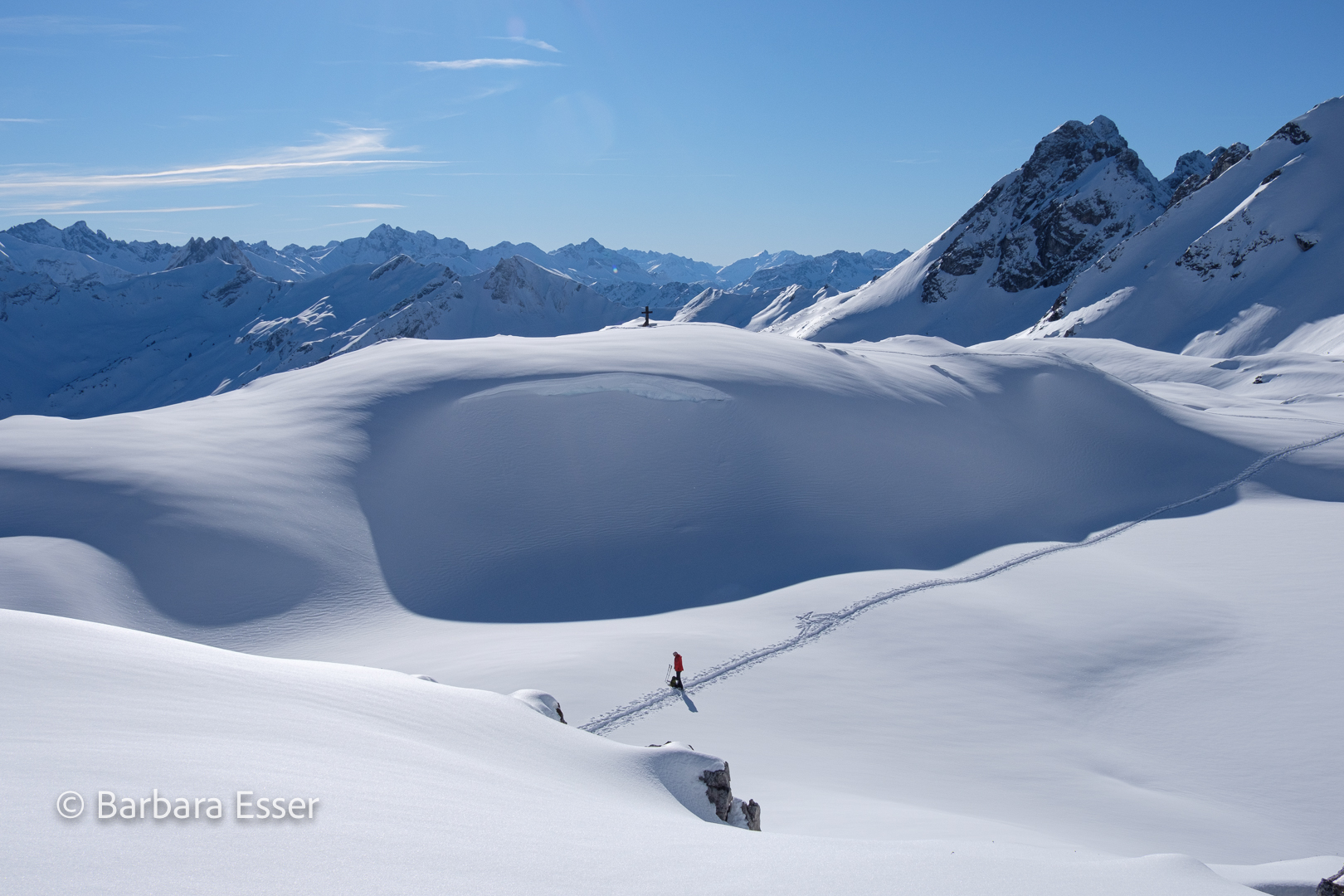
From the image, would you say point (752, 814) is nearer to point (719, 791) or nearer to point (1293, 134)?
point (719, 791)

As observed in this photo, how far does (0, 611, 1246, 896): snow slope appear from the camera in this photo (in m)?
4.75

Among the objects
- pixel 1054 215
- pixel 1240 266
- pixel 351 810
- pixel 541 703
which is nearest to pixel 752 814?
pixel 541 703

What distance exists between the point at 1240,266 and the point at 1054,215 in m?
50.1

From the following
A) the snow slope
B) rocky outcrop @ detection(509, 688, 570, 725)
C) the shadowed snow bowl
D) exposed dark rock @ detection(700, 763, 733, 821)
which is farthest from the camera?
the shadowed snow bowl

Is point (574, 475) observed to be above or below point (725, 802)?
above

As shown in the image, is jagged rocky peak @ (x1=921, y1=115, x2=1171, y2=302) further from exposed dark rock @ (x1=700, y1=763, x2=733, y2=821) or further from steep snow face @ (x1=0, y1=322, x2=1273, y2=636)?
exposed dark rock @ (x1=700, y1=763, x2=733, y2=821)

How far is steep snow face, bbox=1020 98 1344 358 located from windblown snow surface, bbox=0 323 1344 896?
63.0 meters

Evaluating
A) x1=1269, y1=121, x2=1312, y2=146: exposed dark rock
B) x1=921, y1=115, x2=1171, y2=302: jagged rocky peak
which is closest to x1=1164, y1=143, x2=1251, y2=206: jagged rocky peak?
x1=1269, y1=121, x2=1312, y2=146: exposed dark rock

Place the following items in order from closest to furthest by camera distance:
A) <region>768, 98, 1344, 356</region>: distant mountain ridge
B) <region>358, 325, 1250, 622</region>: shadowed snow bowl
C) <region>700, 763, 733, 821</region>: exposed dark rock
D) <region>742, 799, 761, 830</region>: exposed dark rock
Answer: <region>700, 763, 733, 821</region>: exposed dark rock < <region>742, 799, 761, 830</region>: exposed dark rock < <region>358, 325, 1250, 622</region>: shadowed snow bowl < <region>768, 98, 1344, 356</region>: distant mountain ridge

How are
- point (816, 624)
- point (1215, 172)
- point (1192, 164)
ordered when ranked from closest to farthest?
point (816, 624) < point (1215, 172) < point (1192, 164)

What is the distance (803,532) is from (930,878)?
23463 mm

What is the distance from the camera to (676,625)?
2238 centimetres

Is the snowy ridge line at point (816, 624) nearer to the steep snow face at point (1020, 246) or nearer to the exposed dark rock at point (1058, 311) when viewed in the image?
the exposed dark rock at point (1058, 311)

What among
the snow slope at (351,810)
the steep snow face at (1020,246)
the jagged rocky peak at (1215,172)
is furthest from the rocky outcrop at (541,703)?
the jagged rocky peak at (1215,172)
